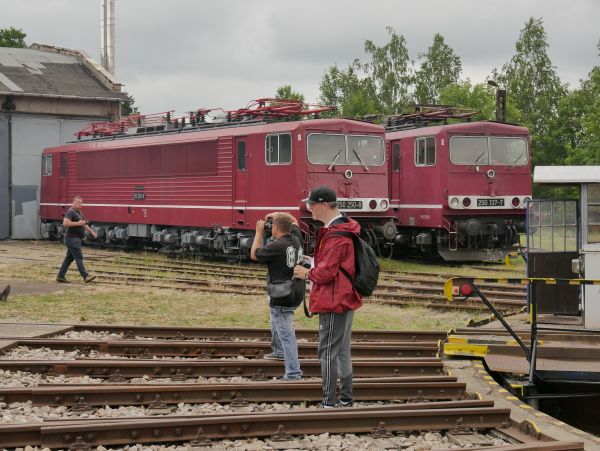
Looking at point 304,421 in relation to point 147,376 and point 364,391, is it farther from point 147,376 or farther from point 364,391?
point 147,376

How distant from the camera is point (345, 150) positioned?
2236cm

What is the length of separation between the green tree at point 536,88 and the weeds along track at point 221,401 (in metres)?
61.6

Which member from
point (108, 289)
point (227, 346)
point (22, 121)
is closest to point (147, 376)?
point (227, 346)

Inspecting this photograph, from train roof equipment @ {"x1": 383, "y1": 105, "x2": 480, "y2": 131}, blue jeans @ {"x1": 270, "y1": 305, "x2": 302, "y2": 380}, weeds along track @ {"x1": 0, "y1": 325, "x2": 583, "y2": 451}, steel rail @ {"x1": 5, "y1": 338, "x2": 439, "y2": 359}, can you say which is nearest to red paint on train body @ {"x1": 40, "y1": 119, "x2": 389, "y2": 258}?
train roof equipment @ {"x1": 383, "y1": 105, "x2": 480, "y2": 131}

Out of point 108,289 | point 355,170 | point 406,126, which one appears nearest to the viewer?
point 108,289

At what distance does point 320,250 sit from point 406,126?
18.1 metres

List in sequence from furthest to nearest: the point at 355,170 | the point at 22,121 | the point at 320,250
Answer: the point at 22,121
the point at 355,170
the point at 320,250

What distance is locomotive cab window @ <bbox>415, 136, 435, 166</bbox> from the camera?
Result: 2330cm

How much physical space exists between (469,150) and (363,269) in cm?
1581

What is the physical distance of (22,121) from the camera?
114 feet

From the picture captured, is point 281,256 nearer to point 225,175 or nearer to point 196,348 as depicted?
point 196,348

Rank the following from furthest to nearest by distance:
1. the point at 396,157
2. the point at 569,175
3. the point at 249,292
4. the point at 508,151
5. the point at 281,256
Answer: the point at 396,157 < the point at 508,151 < the point at 249,292 < the point at 569,175 < the point at 281,256

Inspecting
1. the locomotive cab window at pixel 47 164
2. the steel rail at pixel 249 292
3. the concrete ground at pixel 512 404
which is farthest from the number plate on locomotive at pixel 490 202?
the locomotive cab window at pixel 47 164

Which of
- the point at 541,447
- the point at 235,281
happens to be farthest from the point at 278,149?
the point at 541,447
